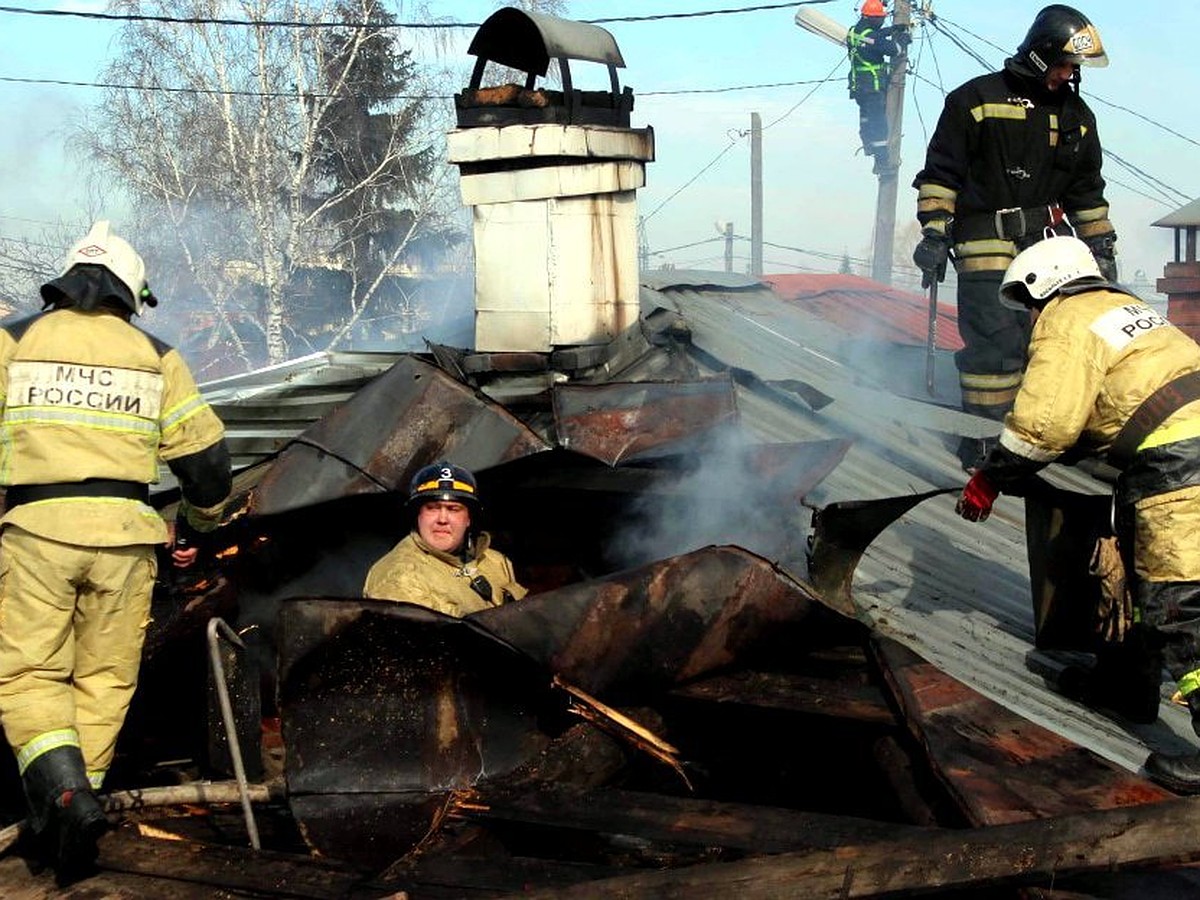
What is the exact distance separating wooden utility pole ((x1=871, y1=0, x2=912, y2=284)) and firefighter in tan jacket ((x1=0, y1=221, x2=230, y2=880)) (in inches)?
865

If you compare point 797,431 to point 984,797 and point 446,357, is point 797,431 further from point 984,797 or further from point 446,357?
point 984,797

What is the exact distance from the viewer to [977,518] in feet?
14.2

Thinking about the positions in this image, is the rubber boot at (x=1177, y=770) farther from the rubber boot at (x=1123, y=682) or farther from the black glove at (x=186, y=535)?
the black glove at (x=186, y=535)

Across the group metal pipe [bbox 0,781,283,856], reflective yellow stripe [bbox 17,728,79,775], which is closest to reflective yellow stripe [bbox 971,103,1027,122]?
metal pipe [bbox 0,781,283,856]

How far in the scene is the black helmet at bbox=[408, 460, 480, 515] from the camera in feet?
14.6

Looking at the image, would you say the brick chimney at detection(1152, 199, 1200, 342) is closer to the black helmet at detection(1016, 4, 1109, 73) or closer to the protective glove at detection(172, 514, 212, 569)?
the black helmet at detection(1016, 4, 1109, 73)

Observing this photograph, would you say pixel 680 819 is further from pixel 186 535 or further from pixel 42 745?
pixel 186 535

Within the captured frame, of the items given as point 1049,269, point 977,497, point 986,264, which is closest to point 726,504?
point 977,497

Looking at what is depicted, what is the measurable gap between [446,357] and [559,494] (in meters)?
1.45

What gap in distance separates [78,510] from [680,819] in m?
2.09

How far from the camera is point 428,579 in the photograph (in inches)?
173

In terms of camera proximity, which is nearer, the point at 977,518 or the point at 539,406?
the point at 977,518

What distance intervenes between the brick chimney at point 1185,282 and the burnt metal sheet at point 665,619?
13.4 m

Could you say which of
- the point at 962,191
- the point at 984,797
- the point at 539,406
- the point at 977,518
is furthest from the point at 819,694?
the point at 962,191
